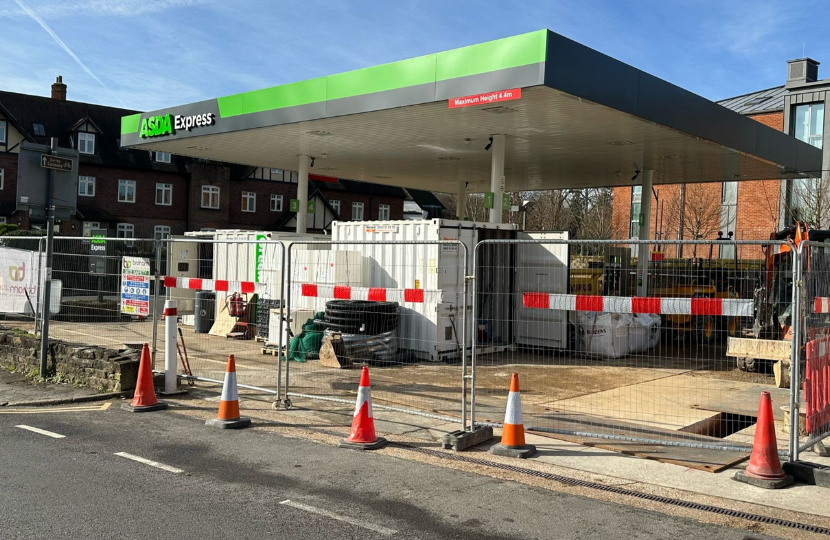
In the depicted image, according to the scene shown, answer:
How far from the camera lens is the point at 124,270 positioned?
460 inches

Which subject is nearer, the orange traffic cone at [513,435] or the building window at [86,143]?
the orange traffic cone at [513,435]

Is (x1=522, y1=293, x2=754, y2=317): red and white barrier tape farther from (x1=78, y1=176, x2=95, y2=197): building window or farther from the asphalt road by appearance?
(x1=78, y1=176, x2=95, y2=197): building window

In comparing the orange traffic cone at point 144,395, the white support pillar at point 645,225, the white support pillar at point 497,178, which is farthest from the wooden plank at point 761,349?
the orange traffic cone at point 144,395

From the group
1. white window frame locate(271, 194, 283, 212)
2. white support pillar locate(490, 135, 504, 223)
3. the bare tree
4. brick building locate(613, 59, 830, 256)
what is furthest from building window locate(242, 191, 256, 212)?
white support pillar locate(490, 135, 504, 223)

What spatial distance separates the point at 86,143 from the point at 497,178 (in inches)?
1411

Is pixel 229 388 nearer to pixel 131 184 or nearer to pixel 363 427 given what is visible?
pixel 363 427

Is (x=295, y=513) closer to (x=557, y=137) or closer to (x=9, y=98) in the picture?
(x=557, y=137)

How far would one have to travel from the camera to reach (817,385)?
7.32 metres

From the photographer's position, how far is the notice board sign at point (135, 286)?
11242 mm

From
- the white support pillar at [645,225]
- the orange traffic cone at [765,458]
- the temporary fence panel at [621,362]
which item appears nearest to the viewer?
the orange traffic cone at [765,458]

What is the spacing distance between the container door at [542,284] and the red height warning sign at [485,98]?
13.1 feet

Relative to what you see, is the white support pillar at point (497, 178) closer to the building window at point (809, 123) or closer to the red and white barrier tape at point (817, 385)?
the red and white barrier tape at point (817, 385)

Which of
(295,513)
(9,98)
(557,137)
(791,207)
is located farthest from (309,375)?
(9,98)

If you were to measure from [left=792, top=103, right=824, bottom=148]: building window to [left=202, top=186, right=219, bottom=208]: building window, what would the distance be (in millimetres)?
35169
